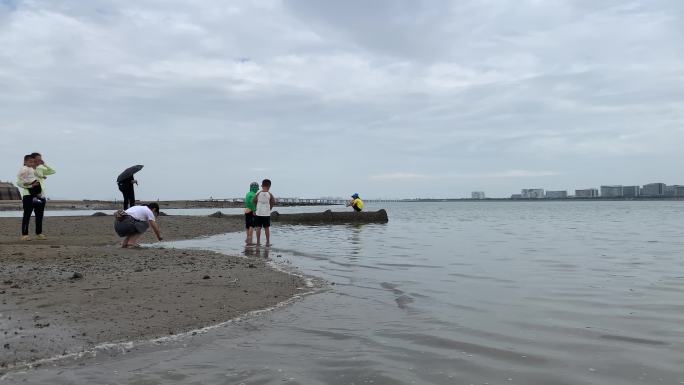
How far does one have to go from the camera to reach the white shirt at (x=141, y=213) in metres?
10.5

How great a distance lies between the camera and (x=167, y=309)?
17.0 ft

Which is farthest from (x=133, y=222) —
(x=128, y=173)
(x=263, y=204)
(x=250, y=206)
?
(x=250, y=206)

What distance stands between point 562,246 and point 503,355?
10658 mm

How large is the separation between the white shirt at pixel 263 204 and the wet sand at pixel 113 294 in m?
3.44

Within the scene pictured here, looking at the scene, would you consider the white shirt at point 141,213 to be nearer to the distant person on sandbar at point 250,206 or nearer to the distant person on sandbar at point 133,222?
the distant person on sandbar at point 133,222

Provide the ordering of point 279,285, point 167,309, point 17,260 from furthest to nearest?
point 17,260
point 279,285
point 167,309

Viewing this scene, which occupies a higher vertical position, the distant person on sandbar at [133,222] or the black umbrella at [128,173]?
the black umbrella at [128,173]

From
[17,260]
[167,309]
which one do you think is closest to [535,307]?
[167,309]

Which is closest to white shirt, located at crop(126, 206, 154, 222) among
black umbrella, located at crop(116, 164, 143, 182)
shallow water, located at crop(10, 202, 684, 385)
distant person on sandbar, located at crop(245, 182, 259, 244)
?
black umbrella, located at crop(116, 164, 143, 182)

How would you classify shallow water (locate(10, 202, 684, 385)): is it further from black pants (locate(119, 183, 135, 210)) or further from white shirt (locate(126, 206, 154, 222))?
black pants (locate(119, 183, 135, 210))

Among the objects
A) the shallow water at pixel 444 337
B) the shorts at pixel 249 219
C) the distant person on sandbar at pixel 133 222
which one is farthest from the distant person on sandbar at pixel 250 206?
the shallow water at pixel 444 337

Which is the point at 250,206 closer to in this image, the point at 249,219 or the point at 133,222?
the point at 249,219

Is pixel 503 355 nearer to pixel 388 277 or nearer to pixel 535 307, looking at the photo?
pixel 535 307

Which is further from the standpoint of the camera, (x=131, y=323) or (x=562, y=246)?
(x=562, y=246)
